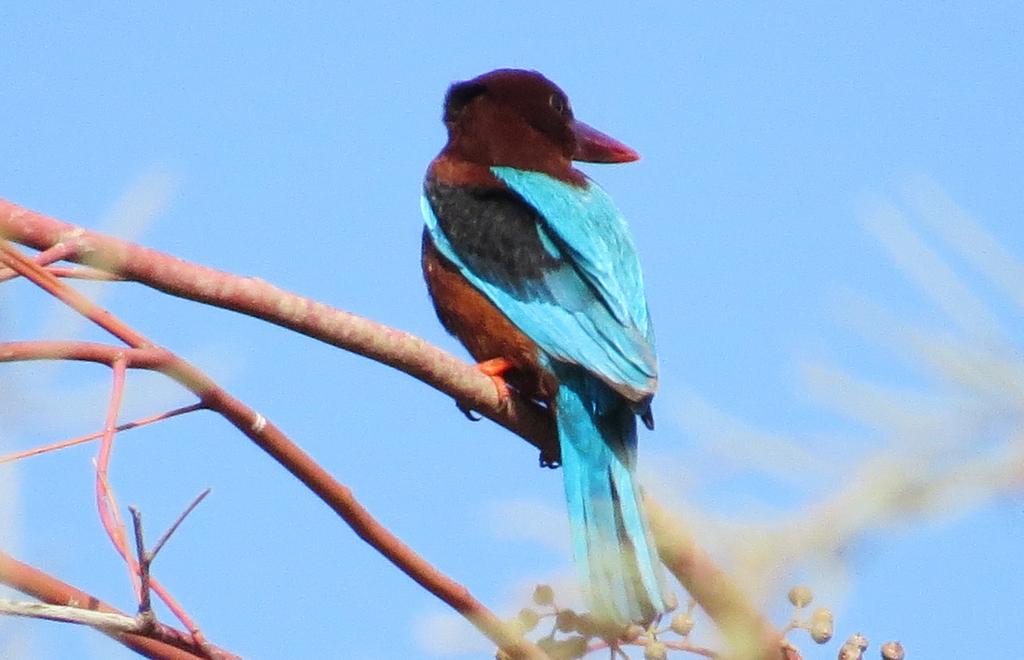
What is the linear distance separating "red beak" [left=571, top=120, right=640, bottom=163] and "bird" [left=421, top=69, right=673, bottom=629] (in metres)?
0.11

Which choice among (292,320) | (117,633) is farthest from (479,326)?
(117,633)

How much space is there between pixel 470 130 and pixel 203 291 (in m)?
2.42

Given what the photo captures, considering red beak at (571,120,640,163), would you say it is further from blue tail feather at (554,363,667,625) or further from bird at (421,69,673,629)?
blue tail feather at (554,363,667,625)

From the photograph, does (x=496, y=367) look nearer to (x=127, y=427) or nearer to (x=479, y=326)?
(x=479, y=326)

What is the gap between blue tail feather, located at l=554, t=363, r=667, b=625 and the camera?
2.72 metres

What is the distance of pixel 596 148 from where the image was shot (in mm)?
4598

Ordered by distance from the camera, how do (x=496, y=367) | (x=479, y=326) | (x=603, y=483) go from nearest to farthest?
(x=603, y=483), (x=496, y=367), (x=479, y=326)

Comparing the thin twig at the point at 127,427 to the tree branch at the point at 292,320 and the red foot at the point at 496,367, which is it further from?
the red foot at the point at 496,367

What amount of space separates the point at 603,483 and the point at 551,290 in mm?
619

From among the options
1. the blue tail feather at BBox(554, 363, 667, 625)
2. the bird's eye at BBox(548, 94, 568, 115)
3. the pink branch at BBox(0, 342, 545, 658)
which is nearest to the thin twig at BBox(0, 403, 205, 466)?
the pink branch at BBox(0, 342, 545, 658)

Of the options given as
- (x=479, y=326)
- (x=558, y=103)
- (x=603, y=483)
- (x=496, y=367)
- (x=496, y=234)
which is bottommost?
(x=603, y=483)

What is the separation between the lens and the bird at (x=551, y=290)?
308cm

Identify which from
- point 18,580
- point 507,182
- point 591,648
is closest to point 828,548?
point 18,580

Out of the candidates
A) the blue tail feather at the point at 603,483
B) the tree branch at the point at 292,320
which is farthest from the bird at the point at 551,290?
the tree branch at the point at 292,320
